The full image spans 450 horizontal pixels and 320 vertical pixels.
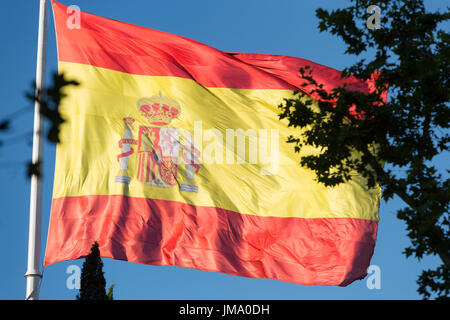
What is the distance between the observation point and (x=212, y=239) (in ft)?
53.4

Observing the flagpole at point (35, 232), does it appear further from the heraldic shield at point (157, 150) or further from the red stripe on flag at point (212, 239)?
the heraldic shield at point (157, 150)

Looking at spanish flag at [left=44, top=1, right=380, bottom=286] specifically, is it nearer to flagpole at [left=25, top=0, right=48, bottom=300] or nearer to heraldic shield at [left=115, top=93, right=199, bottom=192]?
heraldic shield at [left=115, top=93, right=199, bottom=192]

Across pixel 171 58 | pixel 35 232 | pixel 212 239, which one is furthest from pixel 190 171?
pixel 35 232

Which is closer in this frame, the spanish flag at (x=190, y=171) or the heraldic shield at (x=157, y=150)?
the spanish flag at (x=190, y=171)

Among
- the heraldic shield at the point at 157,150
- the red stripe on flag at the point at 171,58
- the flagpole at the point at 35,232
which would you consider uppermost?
the red stripe on flag at the point at 171,58

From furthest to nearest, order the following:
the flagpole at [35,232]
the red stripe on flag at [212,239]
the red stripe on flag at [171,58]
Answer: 1. the red stripe on flag at [171,58]
2. the red stripe on flag at [212,239]
3. the flagpole at [35,232]

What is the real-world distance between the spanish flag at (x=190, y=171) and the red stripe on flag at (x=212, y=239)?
0.03m

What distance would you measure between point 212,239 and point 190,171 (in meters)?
1.70

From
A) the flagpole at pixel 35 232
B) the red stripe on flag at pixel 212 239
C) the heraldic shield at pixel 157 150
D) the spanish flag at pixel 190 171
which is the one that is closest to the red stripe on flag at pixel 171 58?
the spanish flag at pixel 190 171

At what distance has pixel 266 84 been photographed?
18.6 metres

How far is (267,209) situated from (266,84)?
135 inches

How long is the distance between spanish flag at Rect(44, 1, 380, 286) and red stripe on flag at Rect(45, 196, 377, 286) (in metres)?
0.03

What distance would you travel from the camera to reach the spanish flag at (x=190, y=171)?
16.0 meters

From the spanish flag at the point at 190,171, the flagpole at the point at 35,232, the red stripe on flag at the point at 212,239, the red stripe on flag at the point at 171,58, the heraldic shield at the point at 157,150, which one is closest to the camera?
the flagpole at the point at 35,232
